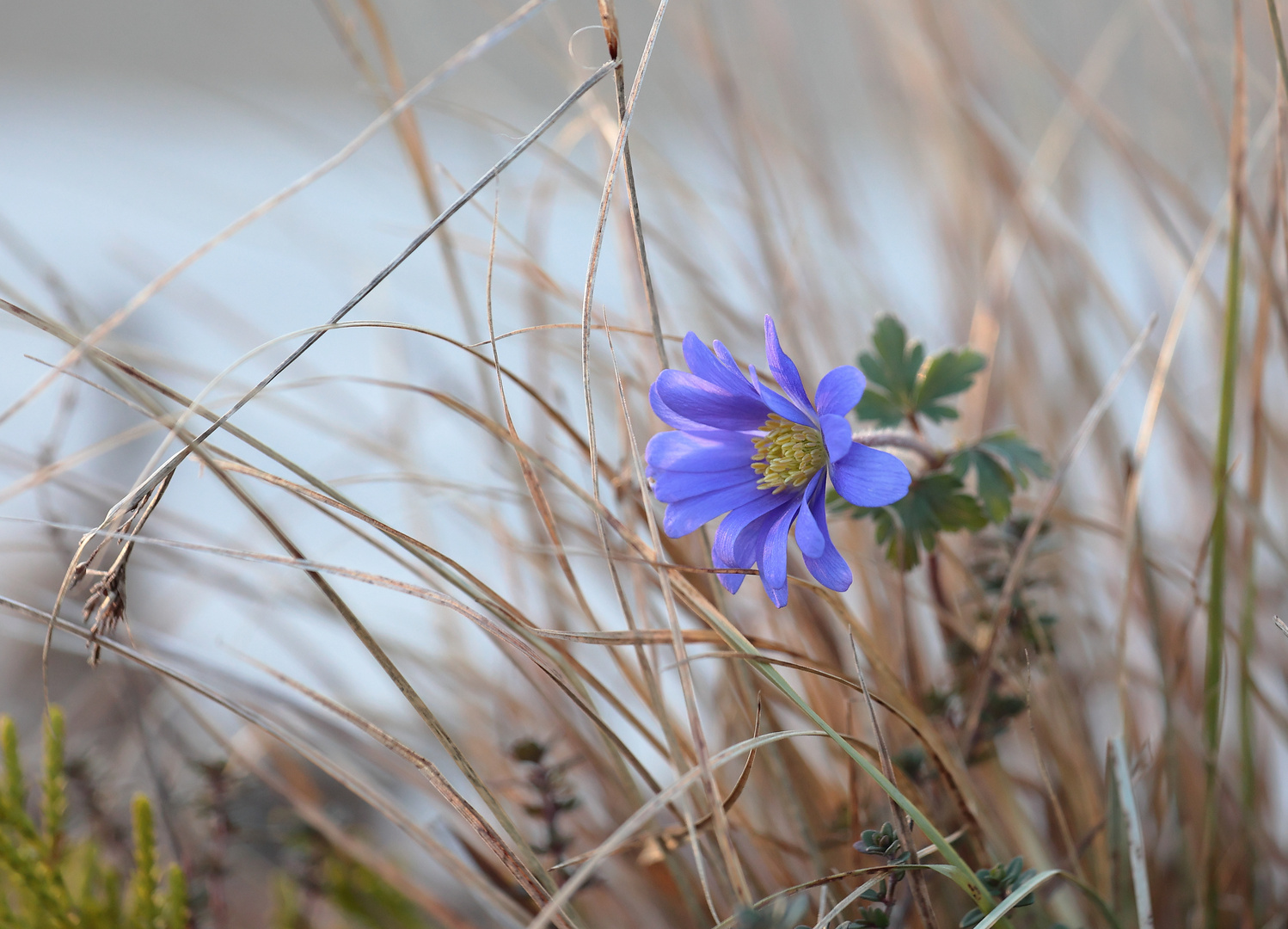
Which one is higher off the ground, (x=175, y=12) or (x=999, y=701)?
(x=175, y=12)

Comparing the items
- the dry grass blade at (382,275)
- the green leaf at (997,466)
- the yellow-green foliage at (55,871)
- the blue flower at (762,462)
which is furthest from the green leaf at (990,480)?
the yellow-green foliage at (55,871)

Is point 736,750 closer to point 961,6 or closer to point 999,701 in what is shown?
point 999,701

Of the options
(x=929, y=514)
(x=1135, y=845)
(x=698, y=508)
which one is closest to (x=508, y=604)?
(x=698, y=508)

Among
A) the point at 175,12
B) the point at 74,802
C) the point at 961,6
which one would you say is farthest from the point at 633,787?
the point at 175,12

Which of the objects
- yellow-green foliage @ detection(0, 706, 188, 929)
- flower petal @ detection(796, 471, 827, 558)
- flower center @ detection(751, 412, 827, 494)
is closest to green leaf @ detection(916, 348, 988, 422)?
flower center @ detection(751, 412, 827, 494)

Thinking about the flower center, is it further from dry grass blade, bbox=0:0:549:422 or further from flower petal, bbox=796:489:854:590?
dry grass blade, bbox=0:0:549:422

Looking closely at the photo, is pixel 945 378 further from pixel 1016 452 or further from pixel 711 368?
pixel 711 368

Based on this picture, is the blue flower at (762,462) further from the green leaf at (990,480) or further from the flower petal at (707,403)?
the green leaf at (990,480)
